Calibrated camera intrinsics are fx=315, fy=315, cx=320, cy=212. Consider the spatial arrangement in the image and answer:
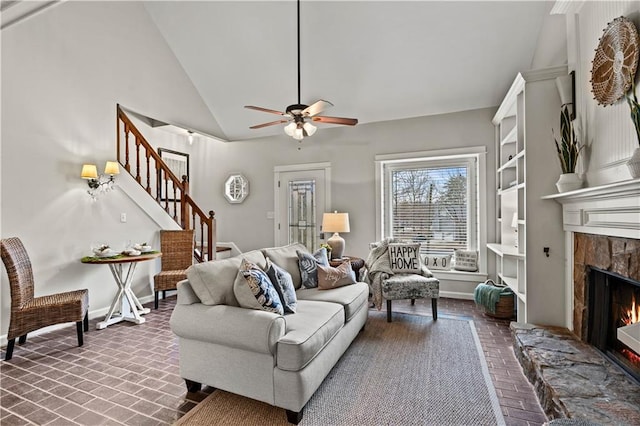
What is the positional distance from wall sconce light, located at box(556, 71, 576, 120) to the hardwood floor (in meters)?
2.24

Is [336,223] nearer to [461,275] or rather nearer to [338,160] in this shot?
[338,160]

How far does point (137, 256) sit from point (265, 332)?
2.65m

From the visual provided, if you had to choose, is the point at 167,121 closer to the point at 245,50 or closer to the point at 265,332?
the point at 245,50

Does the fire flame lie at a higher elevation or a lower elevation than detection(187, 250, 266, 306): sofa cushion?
lower

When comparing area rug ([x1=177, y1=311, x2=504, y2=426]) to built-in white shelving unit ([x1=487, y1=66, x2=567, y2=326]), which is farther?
built-in white shelving unit ([x1=487, y1=66, x2=567, y2=326])

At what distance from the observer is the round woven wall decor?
1.90 m

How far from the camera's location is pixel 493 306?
3684 millimetres

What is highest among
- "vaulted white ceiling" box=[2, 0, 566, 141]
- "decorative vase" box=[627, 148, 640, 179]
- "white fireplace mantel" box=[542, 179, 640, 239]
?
"vaulted white ceiling" box=[2, 0, 566, 141]

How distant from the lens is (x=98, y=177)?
4031 mm

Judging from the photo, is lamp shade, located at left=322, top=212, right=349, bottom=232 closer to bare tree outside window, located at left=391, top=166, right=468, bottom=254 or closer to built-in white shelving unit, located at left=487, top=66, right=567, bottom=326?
bare tree outside window, located at left=391, top=166, right=468, bottom=254

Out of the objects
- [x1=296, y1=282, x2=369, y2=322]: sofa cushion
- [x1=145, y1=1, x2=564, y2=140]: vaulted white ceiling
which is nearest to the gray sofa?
[x1=296, y1=282, x2=369, y2=322]: sofa cushion

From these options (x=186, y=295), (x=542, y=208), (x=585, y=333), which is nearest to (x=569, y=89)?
(x=542, y=208)

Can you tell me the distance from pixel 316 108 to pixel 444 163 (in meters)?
2.78

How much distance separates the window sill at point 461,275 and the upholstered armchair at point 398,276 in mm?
778
